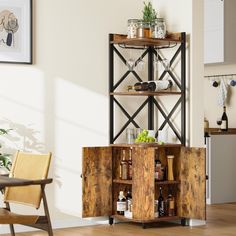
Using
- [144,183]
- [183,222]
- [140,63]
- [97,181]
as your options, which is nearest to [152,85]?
[140,63]

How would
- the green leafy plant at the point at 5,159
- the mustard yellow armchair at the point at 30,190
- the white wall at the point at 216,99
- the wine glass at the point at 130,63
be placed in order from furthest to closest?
1. the white wall at the point at 216,99
2. the wine glass at the point at 130,63
3. the green leafy plant at the point at 5,159
4. the mustard yellow armchair at the point at 30,190

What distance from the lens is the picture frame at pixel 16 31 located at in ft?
19.2

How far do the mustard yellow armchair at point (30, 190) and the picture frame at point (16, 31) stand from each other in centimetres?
132

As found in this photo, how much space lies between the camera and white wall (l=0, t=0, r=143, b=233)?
5922mm

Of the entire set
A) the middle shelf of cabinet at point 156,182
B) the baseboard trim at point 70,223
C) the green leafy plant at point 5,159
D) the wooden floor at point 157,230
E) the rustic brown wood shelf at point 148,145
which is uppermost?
the rustic brown wood shelf at point 148,145

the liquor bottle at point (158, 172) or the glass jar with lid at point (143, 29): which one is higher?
the glass jar with lid at point (143, 29)

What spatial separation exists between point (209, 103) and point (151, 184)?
9.55 ft

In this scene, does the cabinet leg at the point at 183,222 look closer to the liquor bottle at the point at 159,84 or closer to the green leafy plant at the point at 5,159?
the liquor bottle at the point at 159,84

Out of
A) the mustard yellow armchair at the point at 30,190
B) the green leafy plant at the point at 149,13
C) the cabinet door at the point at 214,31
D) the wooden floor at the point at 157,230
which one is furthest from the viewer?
the cabinet door at the point at 214,31

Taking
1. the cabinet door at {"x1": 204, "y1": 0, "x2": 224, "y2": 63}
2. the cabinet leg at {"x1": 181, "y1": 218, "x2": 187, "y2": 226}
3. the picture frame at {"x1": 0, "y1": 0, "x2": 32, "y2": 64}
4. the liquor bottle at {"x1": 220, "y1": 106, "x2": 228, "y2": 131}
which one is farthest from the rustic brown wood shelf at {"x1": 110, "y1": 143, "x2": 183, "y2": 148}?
the cabinet door at {"x1": 204, "y1": 0, "x2": 224, "y2": 63}

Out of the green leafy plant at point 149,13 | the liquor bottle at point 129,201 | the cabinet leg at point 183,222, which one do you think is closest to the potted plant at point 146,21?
the green leafy plant at point 149,13

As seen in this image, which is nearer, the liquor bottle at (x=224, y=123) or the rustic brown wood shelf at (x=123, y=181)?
the rustic brown wood shelf at (x=123, y=181)

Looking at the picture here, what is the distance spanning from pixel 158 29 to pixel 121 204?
5.43 feet

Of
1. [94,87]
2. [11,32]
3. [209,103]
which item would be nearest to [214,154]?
[209,103]
